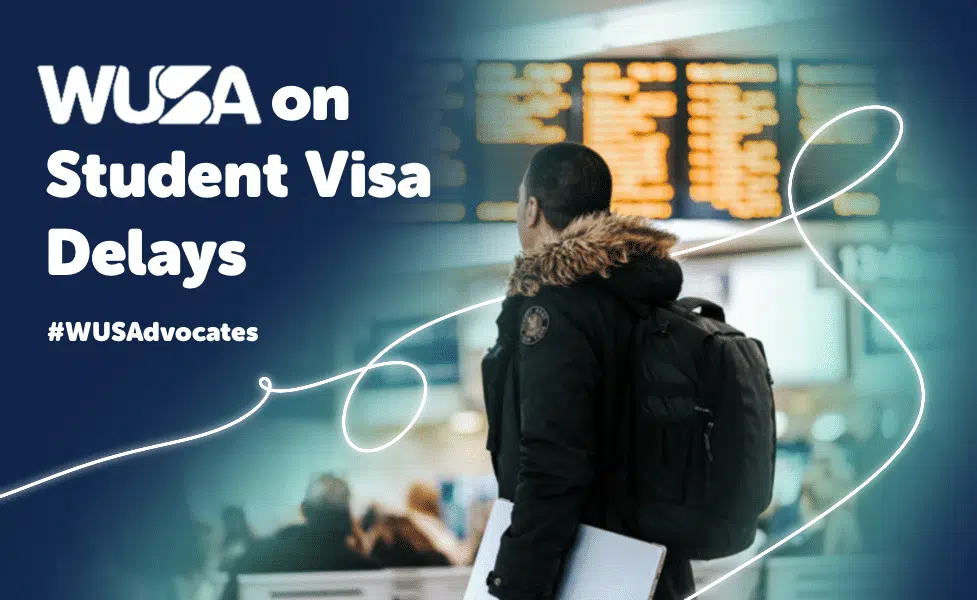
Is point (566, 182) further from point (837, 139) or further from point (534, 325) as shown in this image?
point (837, 139)

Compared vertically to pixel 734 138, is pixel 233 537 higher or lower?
lower

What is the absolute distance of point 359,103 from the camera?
3.84 m

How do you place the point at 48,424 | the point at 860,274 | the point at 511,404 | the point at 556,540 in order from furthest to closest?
the point at 860,274 < the point at 48,424 < the point at 511,404 < the point at 556,540

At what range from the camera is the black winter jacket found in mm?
1716

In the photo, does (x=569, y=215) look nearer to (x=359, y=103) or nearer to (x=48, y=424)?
(x=359, y=103)

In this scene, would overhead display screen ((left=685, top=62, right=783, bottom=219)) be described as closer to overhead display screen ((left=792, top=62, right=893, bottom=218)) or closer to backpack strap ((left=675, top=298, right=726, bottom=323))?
overhead display screen ((left=792, top=62, right=893, bottom=218))

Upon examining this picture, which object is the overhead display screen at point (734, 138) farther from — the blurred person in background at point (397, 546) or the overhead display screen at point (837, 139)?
the blurred person in background at point (397, 546)

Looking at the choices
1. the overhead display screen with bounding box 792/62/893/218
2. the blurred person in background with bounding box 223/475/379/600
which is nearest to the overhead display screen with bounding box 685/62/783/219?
the overhead display screen with bounding box 792/62/893/218

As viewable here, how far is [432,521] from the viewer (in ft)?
12.4

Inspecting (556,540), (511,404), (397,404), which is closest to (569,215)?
(511,404)

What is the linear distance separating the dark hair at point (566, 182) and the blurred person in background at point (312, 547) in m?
2.09

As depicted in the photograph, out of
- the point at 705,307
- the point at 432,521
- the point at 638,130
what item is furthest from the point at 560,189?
the point at 432,521

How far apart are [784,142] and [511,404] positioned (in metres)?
2.34

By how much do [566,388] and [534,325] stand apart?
0.12 meters
